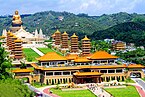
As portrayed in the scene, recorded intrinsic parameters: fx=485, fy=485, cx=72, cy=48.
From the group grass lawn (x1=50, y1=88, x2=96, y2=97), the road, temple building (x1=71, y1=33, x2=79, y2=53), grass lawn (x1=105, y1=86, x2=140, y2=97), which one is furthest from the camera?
temple building (x1=71, y1=33, x2=79, y2=53)

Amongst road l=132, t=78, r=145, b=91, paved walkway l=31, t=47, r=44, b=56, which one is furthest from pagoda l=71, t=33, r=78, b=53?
road l=132, t=78, r=145, b=91

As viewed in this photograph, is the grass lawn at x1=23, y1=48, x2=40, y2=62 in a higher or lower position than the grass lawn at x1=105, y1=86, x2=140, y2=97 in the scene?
higher

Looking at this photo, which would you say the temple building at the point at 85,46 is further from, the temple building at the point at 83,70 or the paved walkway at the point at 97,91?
the paved walkway at the point at 97,91

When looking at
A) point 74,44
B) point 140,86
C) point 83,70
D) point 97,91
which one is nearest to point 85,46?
point 74,44

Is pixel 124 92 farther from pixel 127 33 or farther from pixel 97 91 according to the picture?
pixel 127 33

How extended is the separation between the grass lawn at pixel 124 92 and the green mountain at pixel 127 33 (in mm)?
65193

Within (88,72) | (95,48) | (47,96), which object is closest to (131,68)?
(88,72)

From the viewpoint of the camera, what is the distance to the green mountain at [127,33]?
13470 cm

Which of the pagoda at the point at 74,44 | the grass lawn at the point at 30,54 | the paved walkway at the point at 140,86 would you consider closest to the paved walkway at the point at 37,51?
the grass lawn at the point at 30,54

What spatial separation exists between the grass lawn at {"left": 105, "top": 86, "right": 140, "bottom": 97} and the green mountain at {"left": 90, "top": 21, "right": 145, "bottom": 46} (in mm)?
65193

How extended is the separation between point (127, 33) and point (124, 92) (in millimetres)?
86188

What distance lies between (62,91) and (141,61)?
3360 cm

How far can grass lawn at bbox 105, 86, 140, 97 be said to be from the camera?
5947 centimetres

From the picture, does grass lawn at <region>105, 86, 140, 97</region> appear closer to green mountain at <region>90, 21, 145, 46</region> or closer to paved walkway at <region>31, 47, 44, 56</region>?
paved walkway at <region>31, 47, 44, 56</region>
